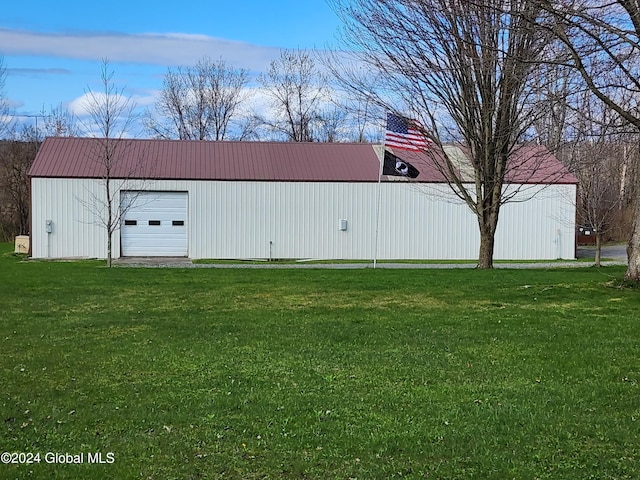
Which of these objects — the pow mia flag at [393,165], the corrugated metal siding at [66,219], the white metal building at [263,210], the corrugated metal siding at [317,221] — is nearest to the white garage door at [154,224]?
the white metal building at [263,210]

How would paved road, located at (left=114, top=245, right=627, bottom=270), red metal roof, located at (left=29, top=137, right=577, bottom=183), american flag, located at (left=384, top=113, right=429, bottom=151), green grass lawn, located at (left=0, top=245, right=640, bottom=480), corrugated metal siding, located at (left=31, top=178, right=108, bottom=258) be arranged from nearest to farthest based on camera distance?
green grass lawn, located at (left=0, top=245, right=640, bottom=480)
american flag, located at (left=384, top=113, right=429, bottom=151)
paved road, located at (left=114, top=245, right=627, bottom=270)
corrugated metal siding, located at (left=31, top=178, right=108, bottom=258)
red metal roof, located at (left=29, top=137, right=577, bottom=183)

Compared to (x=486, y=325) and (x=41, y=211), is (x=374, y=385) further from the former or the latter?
(x=41, y=211)

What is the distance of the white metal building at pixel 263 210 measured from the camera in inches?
1005

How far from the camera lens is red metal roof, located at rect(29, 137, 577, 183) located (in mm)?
25984

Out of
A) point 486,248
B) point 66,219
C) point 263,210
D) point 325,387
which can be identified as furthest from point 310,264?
point 325,387

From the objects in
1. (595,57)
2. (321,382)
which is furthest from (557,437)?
(595,57)

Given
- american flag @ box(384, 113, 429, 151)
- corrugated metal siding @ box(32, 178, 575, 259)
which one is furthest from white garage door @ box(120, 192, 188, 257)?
american flag @ box(384, 113, 429, 151)

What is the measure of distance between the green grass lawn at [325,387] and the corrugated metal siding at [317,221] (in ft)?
48.9

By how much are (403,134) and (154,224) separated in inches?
476

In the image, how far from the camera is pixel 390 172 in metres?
20.2

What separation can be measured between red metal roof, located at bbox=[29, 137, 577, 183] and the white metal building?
6cm

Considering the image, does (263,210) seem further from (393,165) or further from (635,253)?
(635,253)

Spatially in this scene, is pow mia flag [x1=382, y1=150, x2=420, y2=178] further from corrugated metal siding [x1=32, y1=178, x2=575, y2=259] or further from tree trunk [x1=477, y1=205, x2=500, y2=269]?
corrugated metal siding [x1=32, y1=178, x2=575, y2=259]

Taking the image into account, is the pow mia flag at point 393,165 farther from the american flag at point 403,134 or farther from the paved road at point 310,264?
the paved road at point 310,264
